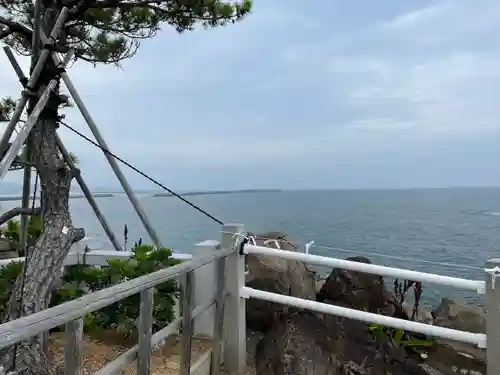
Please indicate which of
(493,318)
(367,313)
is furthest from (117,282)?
(493,318)

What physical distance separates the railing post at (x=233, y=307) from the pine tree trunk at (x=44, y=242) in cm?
103

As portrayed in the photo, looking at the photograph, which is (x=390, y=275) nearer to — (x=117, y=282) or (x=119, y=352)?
(x=119, y=352)

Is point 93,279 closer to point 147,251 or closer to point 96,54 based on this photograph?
point 147,251

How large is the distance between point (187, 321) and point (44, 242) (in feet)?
3.23

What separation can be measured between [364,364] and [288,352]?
1.79 feet

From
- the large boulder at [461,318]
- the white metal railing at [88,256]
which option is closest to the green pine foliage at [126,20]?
the white metal railing at [88,256]

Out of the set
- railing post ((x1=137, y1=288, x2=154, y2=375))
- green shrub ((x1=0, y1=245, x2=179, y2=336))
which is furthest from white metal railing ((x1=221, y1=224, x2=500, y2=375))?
railing post ((x1=137, y1=288, x2=154, y2=375))

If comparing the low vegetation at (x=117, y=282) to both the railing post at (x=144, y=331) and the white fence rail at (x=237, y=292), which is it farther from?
the railing post at (x=144, y=331)

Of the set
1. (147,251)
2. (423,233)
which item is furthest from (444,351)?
(423,233)

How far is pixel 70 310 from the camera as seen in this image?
1759 mm

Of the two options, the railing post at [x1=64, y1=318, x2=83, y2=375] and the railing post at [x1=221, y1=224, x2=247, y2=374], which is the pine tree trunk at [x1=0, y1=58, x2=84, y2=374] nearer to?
the railing post at [x1=64, y1=318, x2=83, y2=375]

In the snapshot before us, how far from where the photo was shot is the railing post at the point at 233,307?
3.47m

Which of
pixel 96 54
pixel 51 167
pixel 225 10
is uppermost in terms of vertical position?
pixel 225 10

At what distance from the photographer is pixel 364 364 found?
3.38m
